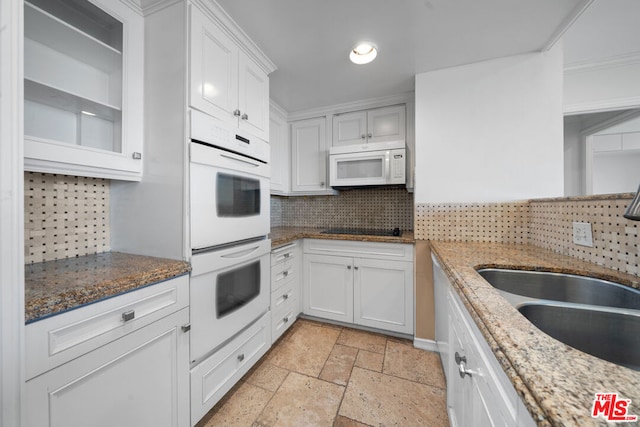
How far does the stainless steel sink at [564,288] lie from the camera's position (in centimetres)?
84

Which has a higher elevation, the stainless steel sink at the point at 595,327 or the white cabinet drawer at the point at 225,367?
the stainless steel sink at the point at 595,327

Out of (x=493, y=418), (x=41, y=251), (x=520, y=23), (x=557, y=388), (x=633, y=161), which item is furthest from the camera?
(x=633, y=161)

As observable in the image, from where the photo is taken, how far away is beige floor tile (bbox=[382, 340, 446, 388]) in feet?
5.14

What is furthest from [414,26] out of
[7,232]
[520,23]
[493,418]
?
[7,232]

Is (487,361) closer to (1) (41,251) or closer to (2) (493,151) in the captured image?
(2) (493,151)

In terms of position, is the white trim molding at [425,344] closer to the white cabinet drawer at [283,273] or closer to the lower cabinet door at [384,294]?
the lower cabinet door at [384,294]

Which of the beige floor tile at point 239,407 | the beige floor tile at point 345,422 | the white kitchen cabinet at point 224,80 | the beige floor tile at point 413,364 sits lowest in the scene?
the beige floor tile at point 345,422

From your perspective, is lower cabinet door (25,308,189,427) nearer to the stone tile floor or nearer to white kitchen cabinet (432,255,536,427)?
the stone tile floor

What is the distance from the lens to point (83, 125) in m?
1.11

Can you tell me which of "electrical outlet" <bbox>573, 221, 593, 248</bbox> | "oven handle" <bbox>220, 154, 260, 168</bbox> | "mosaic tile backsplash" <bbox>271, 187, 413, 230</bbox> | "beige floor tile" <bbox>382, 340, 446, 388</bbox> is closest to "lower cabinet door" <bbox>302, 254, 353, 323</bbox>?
"beige floor tile" <bbox>382, 340, 446, 388</bbox>

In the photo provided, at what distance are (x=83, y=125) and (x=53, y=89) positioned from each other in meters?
0.16

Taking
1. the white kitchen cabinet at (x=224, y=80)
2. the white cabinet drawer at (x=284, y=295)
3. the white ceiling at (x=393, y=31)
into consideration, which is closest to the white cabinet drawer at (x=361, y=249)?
the white cabinet drawer at (x=284, y=295)

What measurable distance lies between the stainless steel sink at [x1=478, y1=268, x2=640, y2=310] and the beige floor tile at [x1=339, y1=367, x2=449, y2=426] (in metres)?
0.84

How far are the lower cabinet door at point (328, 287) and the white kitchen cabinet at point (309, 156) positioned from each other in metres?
0.81
